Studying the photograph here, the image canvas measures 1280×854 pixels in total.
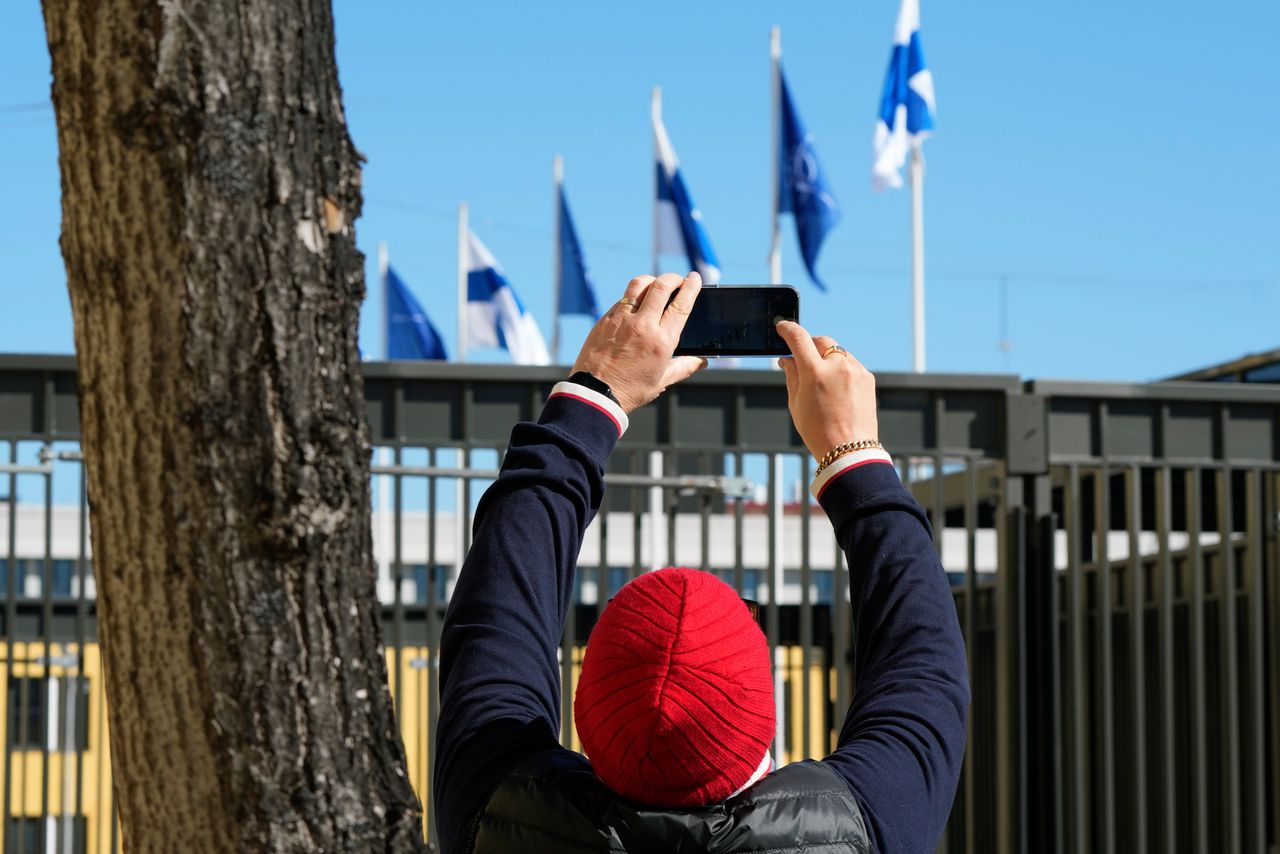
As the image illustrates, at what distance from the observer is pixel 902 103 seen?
17859 millimetres

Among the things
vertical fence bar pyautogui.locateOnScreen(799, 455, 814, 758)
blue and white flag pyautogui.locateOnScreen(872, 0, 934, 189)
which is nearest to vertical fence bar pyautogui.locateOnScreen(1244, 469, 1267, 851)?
vertical fence bar pyautogui.locateOnScreen(799, 455, 814, 758)

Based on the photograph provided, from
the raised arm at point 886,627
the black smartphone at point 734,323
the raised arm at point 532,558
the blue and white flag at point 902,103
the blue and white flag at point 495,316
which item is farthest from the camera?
the blue and white flag at point 495,316

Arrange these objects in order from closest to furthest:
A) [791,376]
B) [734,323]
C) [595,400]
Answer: [595,400]
[791,376]
[734,323]

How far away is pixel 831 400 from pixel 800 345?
0.11m

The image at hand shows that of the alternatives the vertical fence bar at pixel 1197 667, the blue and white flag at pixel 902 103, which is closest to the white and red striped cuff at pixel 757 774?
the vertical fence bar at pixel 1197 667

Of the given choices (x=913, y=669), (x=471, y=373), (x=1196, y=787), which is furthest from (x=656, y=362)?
(x=1196, y=787)

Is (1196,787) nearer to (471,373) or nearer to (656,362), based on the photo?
(471,373)

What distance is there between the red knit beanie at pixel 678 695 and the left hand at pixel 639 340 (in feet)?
1.53

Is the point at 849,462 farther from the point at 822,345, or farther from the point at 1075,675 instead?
the point at 1075,675

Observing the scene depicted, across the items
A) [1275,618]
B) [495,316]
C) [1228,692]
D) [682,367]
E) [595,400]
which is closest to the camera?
[595,400]

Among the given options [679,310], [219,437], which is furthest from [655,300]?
[219,437]

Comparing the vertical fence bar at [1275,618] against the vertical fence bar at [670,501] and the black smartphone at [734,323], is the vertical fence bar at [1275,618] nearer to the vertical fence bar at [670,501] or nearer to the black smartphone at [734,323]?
the vertical fence bar at [670,501]

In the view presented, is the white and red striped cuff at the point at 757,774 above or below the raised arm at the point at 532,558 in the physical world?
below

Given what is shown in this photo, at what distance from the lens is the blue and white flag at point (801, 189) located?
62.6 feet
